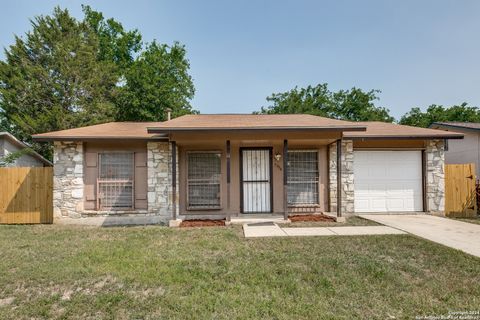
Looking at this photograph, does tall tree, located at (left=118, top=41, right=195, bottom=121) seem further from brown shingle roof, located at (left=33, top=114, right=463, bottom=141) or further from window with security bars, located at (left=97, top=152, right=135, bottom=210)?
window with security bars, located at (left=97, top=152, right=135, bottom=210)

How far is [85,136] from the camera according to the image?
302 inches

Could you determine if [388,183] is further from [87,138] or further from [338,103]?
[338,103]

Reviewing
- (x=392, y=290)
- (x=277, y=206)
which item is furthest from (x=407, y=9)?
(x=392, y=290)

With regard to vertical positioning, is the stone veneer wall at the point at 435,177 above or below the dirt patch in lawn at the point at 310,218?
above

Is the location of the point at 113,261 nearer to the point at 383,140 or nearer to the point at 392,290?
the point at 392,290

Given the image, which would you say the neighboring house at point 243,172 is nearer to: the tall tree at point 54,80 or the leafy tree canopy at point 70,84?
the leafy tree canopy at point 70,84

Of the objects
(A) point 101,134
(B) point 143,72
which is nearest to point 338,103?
(B) point 143,72

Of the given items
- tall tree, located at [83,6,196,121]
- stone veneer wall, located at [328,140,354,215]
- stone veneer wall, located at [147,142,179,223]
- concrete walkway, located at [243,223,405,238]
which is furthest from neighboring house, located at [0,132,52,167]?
stone veneer wall, located at [328,140,354,215]

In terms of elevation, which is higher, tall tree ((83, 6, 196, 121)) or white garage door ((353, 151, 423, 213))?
tall tree ((83, 6, 196, 121))

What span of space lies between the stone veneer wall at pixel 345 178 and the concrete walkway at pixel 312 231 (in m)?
1.76

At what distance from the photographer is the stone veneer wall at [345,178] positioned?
329 inches

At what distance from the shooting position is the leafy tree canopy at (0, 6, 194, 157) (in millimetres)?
17359

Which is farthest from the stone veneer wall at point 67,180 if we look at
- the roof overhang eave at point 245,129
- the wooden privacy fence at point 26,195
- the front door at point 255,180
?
the front door at point 255,180

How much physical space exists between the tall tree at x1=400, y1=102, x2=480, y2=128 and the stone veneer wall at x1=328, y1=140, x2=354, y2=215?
868 inches
